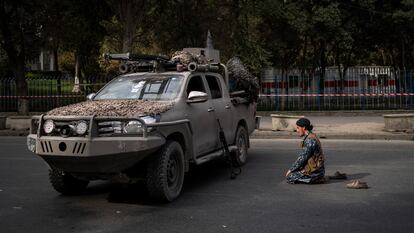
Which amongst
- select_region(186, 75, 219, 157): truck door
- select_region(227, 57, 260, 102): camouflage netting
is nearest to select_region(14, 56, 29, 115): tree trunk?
select_region(227, 57, 260, 102): camouflage netting

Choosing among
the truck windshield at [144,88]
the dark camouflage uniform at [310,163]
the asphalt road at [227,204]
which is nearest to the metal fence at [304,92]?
the asphalt road at [227,204]

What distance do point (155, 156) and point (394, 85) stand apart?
20570 millimetres

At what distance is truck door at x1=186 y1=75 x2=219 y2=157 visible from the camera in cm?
827

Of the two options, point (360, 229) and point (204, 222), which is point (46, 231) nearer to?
point (204, 222)

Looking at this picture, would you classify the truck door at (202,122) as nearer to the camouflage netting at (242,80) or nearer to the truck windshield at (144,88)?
the truck windshield at (144,88)

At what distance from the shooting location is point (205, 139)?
8.69m

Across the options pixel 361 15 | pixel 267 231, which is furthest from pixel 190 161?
pixel 361 15

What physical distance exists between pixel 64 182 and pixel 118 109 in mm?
1594

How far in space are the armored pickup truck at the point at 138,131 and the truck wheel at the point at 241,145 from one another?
3.18 feet

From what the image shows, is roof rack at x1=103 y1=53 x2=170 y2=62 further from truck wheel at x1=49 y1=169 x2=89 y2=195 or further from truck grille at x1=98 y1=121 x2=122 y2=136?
truck wheel at x1=49 y1=169 x2=89 y2=195

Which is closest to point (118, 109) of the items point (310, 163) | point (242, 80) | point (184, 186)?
point (184, 186)

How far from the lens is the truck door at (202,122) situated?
827 cm

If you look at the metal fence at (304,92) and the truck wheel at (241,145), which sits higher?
the metal fence at (304,92)

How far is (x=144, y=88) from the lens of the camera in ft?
27.7
